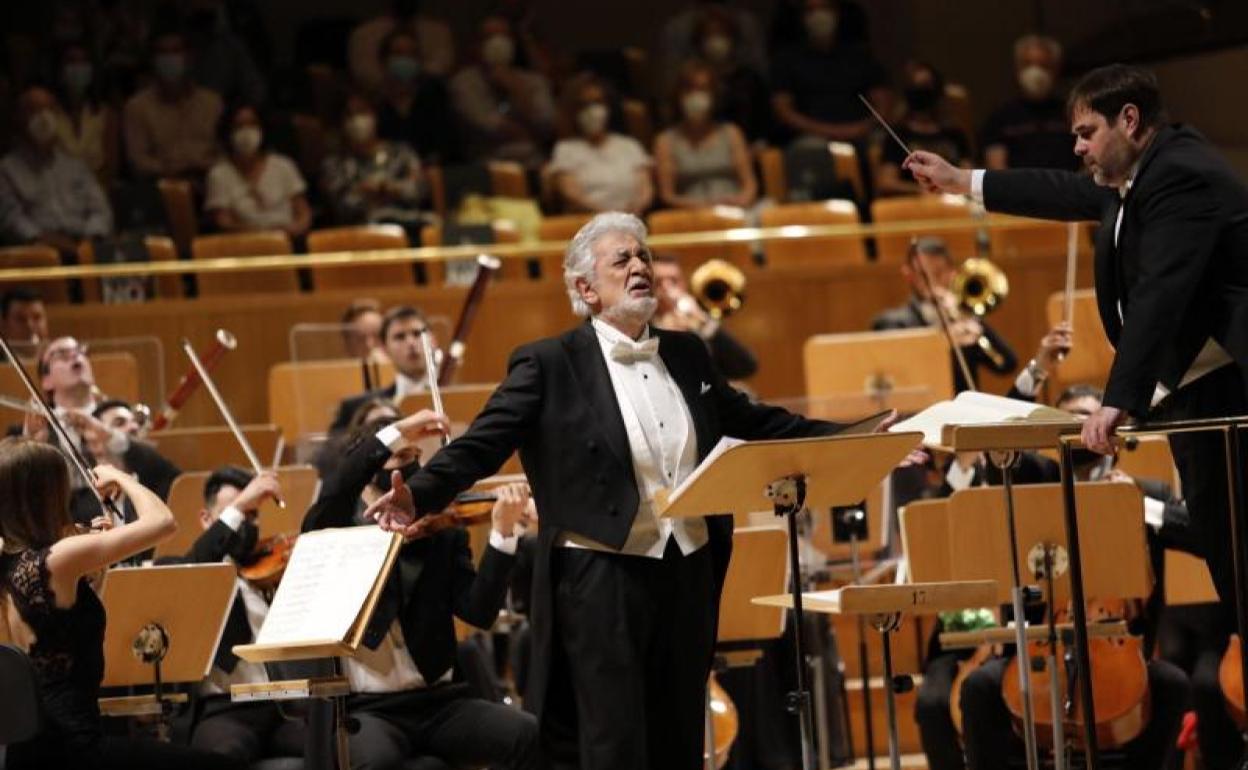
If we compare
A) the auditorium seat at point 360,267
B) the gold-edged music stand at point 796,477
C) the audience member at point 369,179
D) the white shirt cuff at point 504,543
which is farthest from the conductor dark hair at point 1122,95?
the audience member at point 369,179

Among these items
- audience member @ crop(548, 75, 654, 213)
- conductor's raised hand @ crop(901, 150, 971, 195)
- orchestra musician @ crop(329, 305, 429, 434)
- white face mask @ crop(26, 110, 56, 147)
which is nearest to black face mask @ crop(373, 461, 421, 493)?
conductor's raised hand @ crop(901, 150, 971, 195)

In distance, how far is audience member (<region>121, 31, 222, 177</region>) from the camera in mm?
10195

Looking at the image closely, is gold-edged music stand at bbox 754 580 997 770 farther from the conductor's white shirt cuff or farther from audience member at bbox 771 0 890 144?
audience member at bbox 771 0 890 144

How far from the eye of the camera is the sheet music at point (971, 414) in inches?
160

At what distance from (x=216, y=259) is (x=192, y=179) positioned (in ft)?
3.74

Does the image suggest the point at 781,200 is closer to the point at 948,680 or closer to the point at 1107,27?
the point at 1107,27

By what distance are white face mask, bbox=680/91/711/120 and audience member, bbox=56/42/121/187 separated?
273 cm

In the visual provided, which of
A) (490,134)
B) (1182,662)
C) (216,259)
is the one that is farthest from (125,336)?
(1182,662)

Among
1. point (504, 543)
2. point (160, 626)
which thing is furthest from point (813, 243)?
point (160, 626)

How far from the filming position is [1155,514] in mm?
5680

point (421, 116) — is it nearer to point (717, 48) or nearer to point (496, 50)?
point (496, 50)

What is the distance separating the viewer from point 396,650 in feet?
16.7

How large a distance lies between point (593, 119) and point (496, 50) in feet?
3.11

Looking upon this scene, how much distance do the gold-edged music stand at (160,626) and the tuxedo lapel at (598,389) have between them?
1097 mm
